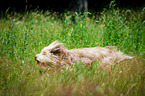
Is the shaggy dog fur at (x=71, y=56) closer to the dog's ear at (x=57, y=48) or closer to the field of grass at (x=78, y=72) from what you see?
the dog's ear at (x=57, y=48)

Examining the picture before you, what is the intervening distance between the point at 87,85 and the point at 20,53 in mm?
2265

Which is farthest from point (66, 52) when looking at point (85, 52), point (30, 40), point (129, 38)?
point (129, 38)

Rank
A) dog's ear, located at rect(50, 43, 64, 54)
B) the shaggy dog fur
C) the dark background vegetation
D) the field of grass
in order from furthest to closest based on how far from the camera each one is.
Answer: the dark background vegetation, dog's ear, located at rect(50, 43, 64, 54), the shaggy dog fur, the field of grass

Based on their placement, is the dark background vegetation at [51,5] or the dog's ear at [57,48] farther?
the dark background vegetation at [51,5]

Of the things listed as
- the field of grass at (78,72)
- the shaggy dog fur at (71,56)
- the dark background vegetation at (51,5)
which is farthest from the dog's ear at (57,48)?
the dark background vegetation at (51,5)

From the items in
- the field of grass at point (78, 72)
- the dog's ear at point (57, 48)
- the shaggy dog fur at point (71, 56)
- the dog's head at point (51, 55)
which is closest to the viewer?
the field of grass at point (78, 72)

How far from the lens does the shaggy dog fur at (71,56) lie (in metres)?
2.98

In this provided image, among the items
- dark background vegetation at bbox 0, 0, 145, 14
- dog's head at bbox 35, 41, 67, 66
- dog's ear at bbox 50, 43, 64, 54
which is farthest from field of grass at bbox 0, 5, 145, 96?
dark background vegetation at bbox 0, 0, 145, 14

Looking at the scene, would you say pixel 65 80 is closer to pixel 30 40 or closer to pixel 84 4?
pixel 30 40

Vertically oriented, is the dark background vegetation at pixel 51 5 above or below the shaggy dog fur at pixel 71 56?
above

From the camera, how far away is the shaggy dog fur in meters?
2.98

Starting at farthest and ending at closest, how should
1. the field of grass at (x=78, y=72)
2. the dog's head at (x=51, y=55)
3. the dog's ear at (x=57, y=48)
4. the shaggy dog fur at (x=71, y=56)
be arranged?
1. the dog's ear at (x=57, y=48)
2. the shaggy dog fur at (x=71, y=56)
3. the dog's head at (x=51, y=55)
4. the field of grass at (x=78, y=72)

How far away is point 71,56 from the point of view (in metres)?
3.24

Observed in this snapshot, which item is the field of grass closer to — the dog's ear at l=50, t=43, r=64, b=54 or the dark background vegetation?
the dog's ear at l=50, t=43, r=64, b=54
